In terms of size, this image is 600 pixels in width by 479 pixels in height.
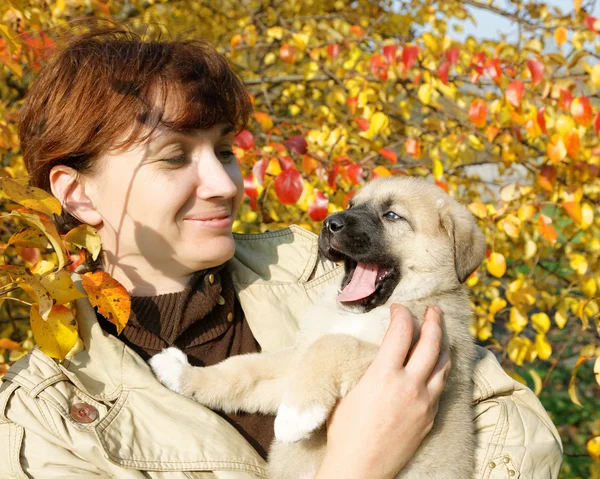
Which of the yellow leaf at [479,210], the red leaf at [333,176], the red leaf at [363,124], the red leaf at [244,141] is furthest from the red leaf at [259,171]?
the yellow leaf at [479,210]

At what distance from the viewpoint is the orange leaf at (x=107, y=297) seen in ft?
5.90

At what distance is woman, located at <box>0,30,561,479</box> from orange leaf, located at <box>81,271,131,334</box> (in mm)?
265

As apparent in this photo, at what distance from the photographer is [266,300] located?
2479 mm

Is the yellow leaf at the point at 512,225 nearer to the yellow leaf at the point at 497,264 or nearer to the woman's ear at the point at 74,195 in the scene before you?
the yellow leaf at the point at 497,264

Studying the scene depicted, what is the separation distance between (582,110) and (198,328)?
2180 mm

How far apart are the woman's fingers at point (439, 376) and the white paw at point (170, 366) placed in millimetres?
821

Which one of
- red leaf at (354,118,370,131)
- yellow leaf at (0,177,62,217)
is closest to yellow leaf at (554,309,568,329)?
red leaf at (354,118,370,131)

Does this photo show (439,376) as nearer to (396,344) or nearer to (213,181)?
(396,344)

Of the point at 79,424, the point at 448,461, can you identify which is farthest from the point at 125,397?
the point at 448,461

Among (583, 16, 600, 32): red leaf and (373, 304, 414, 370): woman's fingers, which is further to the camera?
(583, 16, 600, 32): red leaf

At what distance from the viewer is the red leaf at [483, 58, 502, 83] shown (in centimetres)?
353

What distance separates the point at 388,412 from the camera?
6.35ft

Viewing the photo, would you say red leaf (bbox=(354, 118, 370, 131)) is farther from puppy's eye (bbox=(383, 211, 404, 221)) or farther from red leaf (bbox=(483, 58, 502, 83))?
puppy's eye (bbox=(383, 211, 404, 221))

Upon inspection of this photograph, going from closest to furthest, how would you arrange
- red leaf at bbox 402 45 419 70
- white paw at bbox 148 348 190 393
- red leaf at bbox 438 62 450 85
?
white paw at bbox 148 348 190 393 → red leaf at bbox 438 62 450 85 → red leaf at bbox 402 45 419 70
